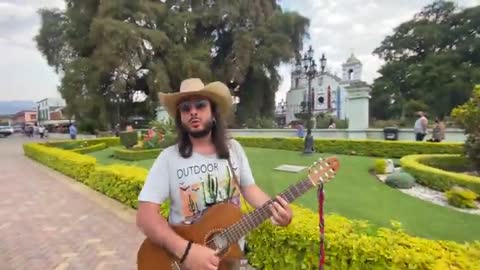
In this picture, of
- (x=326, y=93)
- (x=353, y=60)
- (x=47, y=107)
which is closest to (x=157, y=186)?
(x=353, y=60)

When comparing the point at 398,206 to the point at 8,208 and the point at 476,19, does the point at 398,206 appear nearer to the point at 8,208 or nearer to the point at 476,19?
the point at 8,208

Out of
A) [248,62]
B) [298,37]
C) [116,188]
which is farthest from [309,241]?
[298,37]

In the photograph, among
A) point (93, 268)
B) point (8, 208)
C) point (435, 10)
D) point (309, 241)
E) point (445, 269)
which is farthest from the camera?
point (435, 10)

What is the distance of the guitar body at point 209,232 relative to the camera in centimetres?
191

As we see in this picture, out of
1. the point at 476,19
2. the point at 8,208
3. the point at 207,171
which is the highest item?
the point at 476,19

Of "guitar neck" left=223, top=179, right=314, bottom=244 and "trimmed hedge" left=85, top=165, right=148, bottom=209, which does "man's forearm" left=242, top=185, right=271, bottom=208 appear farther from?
"trimmed hedge" left=85, top=165, right=148, bottom=209

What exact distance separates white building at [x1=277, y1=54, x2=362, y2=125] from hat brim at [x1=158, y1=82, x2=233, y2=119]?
133 feet

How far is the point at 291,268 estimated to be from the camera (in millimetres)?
3250

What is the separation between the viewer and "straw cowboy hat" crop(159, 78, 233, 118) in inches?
79.3

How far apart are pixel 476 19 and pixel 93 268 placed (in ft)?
121

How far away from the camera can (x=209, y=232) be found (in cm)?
191

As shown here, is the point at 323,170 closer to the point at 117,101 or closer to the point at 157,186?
the point at 157,186

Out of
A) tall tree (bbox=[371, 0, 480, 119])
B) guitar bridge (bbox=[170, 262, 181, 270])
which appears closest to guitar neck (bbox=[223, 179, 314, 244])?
guitar bridge (bbox=[170, 262, 181, 270])

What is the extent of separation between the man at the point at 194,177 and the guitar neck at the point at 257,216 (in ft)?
0.15
